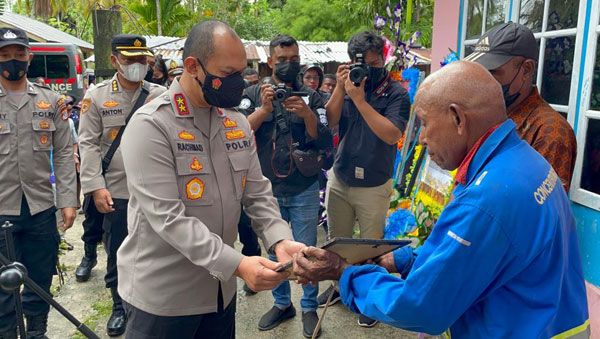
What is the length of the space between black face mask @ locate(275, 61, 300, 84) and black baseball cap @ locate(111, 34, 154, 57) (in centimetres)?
110

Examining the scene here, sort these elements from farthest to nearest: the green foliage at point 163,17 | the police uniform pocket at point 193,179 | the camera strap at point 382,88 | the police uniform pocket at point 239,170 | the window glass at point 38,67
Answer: the green foliage at point 163,17, the window glass at point 38,67, the camera strap at point 382,88, the police uniform pocket at point 239,170, the police uniform pocket at point 193,179

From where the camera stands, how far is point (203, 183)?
2090 millimetres

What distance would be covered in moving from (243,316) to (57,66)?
13281 millimetres

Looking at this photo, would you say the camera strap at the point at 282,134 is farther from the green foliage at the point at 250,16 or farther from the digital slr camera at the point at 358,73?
the green foliage at the point at 250,16

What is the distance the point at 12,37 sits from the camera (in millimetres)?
3297

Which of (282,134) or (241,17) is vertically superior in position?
(241,17)

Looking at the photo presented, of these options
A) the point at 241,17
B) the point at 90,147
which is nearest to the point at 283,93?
the point at 90,147

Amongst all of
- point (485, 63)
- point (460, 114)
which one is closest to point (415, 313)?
point (460, 114)

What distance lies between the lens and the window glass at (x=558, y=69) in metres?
3.25

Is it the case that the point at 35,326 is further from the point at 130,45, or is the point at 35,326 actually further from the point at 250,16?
the point at 250,16

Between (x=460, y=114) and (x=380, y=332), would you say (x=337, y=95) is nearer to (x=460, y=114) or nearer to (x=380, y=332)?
(x=380, y=332)

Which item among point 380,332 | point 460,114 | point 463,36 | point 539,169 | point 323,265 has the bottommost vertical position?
point 380,332

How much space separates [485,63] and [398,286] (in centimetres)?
140

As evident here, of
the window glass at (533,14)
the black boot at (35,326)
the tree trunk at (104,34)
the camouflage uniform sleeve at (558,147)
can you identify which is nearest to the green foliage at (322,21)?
the tree trunk at (104,34)
